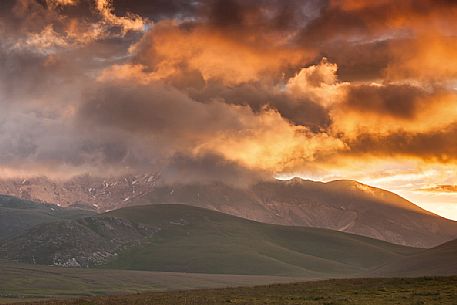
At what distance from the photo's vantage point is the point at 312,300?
73.8 metres

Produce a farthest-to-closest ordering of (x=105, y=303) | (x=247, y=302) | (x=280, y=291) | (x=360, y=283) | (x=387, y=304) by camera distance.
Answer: (x=360, y=283) < (x=280, y=291) < (x=105, y=303) < (x=247, y=302) < (x=387, y=304)

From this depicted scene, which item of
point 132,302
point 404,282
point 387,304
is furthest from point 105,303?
point 404,282

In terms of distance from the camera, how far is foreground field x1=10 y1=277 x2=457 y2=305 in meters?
69.7

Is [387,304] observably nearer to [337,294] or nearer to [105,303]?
[337,294]

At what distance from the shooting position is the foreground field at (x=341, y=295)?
69688 mm

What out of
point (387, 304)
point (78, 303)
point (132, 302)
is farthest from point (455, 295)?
point (78, 303)

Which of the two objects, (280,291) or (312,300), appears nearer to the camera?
(312,300)

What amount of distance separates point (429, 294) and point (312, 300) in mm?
14153

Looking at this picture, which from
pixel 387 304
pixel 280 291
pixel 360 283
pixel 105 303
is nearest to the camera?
pixel 387 304

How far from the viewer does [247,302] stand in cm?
7544

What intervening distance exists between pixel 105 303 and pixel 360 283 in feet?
133

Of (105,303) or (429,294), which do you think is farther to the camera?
(105,303)

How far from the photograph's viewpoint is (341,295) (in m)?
77.7

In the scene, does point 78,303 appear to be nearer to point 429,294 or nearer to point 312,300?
point 312,300
